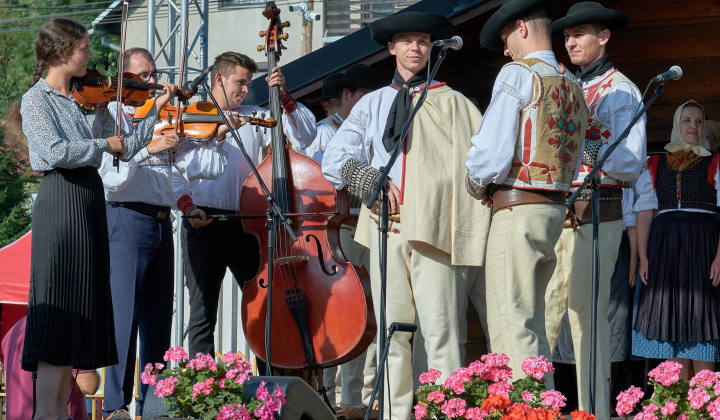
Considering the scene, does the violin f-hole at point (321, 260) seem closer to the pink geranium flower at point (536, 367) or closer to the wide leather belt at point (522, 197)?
the wide leather belt at point (522, 197)

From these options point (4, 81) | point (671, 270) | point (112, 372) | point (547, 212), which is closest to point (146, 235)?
point (112, 372)

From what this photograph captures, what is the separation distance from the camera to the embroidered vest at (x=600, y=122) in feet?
14.3

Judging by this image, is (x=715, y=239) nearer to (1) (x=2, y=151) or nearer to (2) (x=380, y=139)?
(2) (x=380, y=139)

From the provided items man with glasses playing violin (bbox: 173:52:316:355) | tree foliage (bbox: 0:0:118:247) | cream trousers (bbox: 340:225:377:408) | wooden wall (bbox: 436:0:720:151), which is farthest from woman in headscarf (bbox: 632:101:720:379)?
tree foliage (bbox: 0:0:118:247)

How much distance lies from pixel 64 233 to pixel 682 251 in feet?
11.5

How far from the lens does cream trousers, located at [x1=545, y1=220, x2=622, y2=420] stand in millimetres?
4297

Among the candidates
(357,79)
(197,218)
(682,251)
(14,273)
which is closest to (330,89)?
(357,79)

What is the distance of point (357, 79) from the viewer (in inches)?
240

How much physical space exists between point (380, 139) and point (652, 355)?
2.41m

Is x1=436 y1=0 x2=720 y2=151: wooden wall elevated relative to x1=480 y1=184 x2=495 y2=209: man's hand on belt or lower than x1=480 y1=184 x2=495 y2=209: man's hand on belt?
elevated

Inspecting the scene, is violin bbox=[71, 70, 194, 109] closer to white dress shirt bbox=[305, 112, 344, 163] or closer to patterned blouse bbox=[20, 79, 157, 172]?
patterned blouse bbox=[20, 79, 157, 172]

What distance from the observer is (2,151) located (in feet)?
68.1

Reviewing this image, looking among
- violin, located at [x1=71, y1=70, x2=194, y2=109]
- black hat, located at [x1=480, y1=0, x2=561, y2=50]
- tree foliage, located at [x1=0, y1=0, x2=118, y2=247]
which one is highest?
tree foliage, located at [x1=0, y1=0, x2=118, y2=247]

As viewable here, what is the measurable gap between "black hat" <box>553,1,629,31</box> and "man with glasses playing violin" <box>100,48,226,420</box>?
6.43 ft
